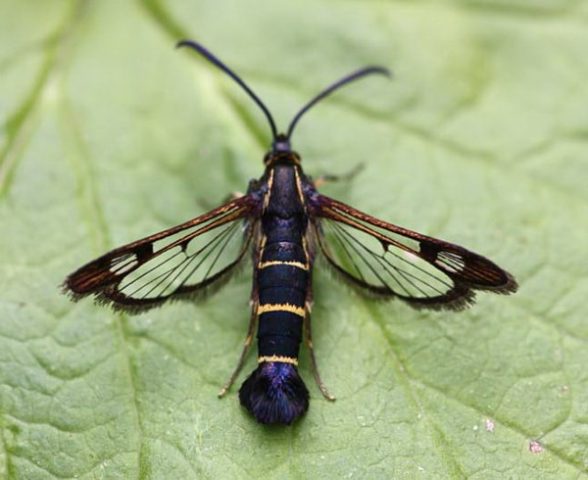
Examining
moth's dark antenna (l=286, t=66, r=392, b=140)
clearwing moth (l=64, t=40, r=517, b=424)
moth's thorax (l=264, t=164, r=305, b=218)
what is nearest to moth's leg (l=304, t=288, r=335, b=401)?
clearwing moth (l=64, t=40, r=517, b=424)

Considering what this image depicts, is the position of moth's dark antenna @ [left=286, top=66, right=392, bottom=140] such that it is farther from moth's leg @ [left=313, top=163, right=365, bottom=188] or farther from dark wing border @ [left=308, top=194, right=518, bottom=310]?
dark wing border @ [left=308, top=194, right=518, bottom=310]

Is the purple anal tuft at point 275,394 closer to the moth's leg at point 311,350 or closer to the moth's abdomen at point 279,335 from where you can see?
the moth's abdomen at point 279,335

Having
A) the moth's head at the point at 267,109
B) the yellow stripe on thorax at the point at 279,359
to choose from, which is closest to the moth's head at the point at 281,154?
the moth's head at the point at 267,109

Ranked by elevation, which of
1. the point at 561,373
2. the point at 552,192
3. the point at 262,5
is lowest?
the point at 561,373

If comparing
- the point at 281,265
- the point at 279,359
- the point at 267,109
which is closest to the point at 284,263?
the point at 281,265

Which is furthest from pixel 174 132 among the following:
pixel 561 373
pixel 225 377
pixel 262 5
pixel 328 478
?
pixel 561 373

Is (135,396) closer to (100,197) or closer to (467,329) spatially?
(100,197)
